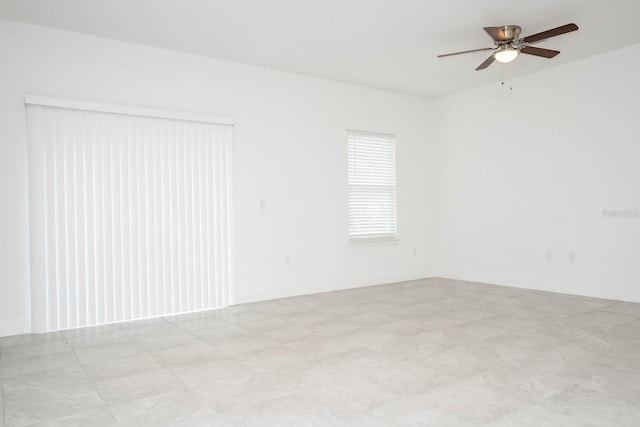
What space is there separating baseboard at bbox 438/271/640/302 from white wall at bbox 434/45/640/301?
1 centimetres

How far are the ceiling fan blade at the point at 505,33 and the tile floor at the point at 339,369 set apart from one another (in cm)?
269

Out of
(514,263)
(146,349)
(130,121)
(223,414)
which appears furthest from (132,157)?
(514,263)

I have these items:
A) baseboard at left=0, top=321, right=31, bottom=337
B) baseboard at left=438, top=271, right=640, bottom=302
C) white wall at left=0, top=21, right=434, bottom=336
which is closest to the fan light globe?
white wall at left=0, top=21, right=434, bottom=336

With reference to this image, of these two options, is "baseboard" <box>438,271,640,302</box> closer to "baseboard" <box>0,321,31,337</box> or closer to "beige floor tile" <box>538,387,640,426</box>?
"beige floor tile" <box>538,387,640,426</box>

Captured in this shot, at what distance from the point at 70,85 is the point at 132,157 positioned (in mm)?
892

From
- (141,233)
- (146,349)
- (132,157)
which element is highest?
(132,157)

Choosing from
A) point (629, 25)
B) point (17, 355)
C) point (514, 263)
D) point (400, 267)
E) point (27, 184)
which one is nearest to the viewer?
point (17, 355)

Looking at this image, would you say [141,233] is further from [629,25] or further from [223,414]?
[629,25]

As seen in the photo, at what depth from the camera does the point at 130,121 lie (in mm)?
4660

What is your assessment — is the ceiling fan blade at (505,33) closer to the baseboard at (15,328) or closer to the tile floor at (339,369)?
the tile floor at (339,369)

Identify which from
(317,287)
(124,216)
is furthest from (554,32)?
(124,216)

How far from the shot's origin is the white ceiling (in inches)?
155

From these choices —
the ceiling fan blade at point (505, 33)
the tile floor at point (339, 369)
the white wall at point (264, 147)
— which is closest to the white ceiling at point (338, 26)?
the ceiling fan blade at point (505, 33)

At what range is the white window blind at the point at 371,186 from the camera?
6.49 meters
